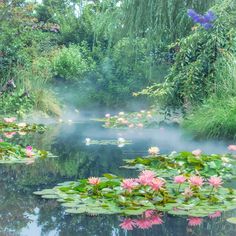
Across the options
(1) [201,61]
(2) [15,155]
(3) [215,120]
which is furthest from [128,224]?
(1) [201,61]

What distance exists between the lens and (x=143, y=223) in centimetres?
260

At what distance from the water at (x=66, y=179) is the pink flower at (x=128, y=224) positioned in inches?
1.2

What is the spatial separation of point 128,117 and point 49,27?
5.23 m

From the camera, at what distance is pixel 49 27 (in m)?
15.2

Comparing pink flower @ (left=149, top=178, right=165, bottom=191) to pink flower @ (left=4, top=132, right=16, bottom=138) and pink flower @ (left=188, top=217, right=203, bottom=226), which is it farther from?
pink flower @ (left=4, top=132, right=16, bottom=138)

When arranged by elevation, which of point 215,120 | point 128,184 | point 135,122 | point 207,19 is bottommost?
point 135,122

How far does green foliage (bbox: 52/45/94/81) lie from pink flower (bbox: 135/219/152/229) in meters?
12.4

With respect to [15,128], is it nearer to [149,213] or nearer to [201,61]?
[201,61]

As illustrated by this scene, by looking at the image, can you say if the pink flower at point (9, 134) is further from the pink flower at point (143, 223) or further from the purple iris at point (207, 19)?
the pink flower at point (143, 223)

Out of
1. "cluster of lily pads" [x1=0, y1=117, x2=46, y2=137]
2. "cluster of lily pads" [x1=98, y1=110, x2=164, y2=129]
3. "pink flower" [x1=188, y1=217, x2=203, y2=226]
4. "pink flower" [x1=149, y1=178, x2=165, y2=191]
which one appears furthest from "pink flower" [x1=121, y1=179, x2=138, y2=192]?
"cluster of lily pads" [x1=98, y1=110, x2=164, y2=129]

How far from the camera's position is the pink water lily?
2.53 m

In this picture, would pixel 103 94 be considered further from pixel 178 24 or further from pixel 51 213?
pixel 51 213

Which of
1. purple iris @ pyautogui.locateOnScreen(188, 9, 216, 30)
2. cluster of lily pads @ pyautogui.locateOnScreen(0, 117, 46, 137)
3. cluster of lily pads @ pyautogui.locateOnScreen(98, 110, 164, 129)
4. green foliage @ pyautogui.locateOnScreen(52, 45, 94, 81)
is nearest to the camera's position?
purple iris @ pyautogui.locateOnScreen(188, 9, 216, 30)

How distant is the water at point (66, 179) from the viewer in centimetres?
250
